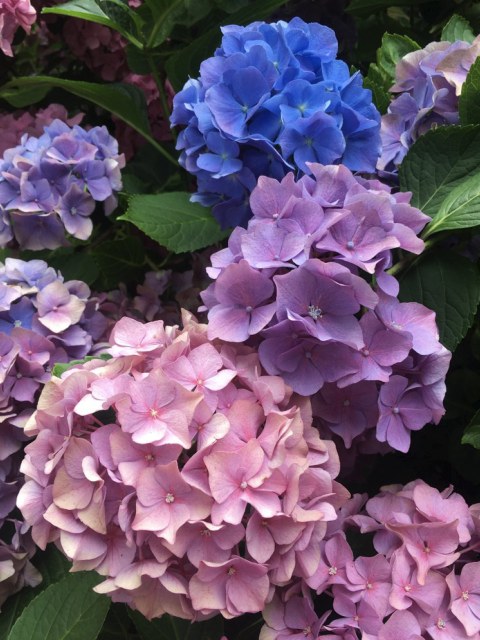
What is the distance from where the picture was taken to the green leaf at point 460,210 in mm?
659

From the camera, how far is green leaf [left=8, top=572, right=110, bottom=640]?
66 centimetres

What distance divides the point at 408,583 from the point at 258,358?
0.21 m

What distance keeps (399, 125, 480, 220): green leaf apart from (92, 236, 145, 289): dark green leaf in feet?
1.30

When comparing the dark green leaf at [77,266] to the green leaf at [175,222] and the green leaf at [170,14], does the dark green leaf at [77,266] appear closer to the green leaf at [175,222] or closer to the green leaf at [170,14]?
the green leaf at [175,222]

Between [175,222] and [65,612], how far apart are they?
40cm

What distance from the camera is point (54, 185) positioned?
0.92 metres

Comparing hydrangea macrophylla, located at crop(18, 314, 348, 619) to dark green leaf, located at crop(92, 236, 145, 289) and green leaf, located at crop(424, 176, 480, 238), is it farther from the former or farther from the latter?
dark green leaf, located at crop(92, 236, 145, 289)

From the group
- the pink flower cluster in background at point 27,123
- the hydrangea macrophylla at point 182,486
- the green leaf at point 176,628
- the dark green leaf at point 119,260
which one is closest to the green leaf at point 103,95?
the pink flower cluster in background at point 27,123

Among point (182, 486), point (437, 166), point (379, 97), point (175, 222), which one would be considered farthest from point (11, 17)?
point (182, 486)

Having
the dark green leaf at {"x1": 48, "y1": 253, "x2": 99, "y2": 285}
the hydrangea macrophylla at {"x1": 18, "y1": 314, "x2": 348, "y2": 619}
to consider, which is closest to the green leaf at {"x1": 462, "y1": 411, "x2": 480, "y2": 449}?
the hydrangea macrophylla at {"x1": 18, "y1": 314, "x2": 348, "y2": 619}

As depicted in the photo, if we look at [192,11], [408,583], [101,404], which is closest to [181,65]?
[192,11]

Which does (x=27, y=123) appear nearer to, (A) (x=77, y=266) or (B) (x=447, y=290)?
(A) (x=77, y=266)

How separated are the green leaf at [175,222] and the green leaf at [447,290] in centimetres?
22

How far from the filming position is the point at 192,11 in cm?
96
